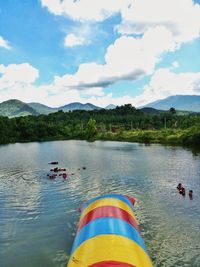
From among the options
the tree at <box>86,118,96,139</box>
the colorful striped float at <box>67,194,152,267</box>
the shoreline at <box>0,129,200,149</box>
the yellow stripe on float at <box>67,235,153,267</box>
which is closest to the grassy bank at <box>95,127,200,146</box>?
the shoreline at <box>0,129,200,149</box>

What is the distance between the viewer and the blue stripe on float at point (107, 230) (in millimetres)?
10852

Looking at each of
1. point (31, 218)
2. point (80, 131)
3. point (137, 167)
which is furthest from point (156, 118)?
point (31, 218)

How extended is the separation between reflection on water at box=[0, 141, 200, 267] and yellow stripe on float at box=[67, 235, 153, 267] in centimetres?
537

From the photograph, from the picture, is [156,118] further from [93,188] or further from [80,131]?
[93,188]

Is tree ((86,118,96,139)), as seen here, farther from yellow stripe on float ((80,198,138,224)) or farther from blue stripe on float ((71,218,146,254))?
blue stripe on float ((71,218,146,254))

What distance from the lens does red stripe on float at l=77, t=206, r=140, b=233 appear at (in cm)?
1252

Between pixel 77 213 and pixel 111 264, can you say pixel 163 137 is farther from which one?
pixel 111 264

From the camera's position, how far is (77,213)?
22.5 metres

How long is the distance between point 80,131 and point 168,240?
135 m

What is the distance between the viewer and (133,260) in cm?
905

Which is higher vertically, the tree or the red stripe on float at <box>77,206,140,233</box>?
the tree

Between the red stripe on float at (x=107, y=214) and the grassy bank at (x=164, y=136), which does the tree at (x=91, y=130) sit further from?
the red stripe on float at (x=107, y=214)

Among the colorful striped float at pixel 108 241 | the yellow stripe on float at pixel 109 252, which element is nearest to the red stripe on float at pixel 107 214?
the colorful striped float at pixel 108 241

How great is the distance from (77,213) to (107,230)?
471 inches
